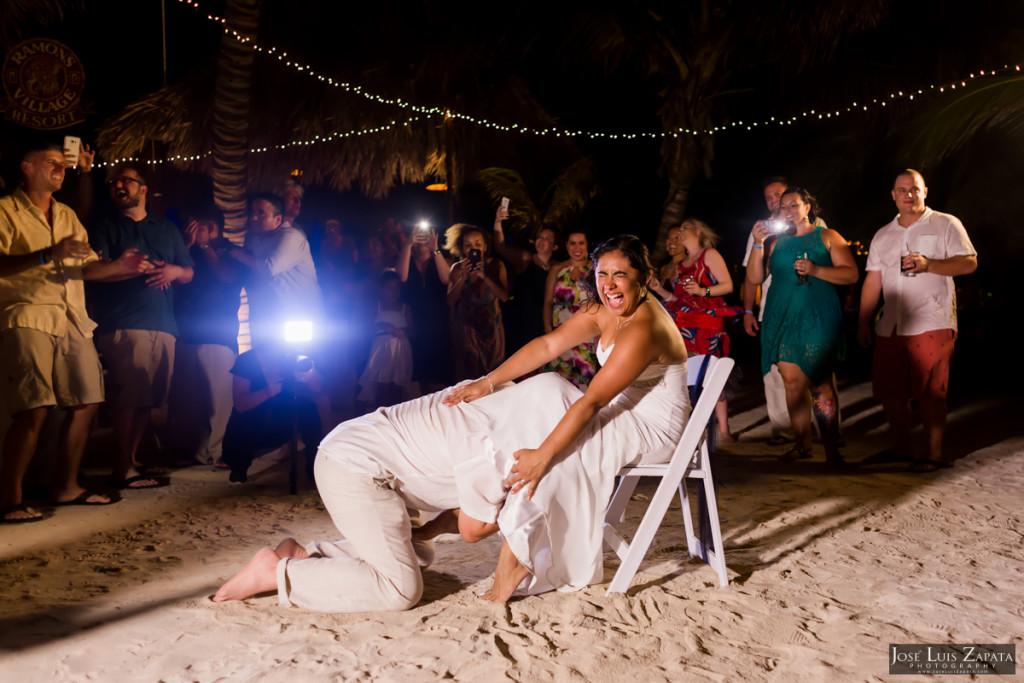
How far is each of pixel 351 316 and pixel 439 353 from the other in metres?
0.99

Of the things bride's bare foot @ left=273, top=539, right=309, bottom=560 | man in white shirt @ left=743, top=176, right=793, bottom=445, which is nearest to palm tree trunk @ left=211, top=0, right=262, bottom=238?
man in white shirt @ left=743, top=176, right=793, bottom=445

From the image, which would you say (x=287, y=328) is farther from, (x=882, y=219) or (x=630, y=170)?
(x=630, y=170)

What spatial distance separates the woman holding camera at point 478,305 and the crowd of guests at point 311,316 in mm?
18

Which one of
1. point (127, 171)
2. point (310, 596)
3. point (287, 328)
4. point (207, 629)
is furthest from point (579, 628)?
point (127, 171)

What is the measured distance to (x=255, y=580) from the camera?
3389 mm

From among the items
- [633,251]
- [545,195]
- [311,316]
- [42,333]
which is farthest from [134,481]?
[545,195]

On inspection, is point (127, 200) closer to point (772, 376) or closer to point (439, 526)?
Answer: point (439, 526)

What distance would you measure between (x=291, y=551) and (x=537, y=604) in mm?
1074

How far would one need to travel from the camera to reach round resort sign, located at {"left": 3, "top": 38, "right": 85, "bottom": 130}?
8.01 meters

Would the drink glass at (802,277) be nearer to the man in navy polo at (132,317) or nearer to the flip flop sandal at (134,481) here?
the man in navy polo at (132,317)

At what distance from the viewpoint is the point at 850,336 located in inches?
696

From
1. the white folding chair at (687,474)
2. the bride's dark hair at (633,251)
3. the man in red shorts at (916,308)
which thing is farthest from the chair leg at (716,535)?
the man in red shorts at (916,308)

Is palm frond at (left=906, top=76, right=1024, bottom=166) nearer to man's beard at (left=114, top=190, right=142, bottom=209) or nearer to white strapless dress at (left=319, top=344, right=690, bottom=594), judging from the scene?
white strapless dress at (left=319, top=344, right=690, bottom=594)

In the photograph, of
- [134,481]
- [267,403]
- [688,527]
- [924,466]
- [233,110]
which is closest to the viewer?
[688,527]
